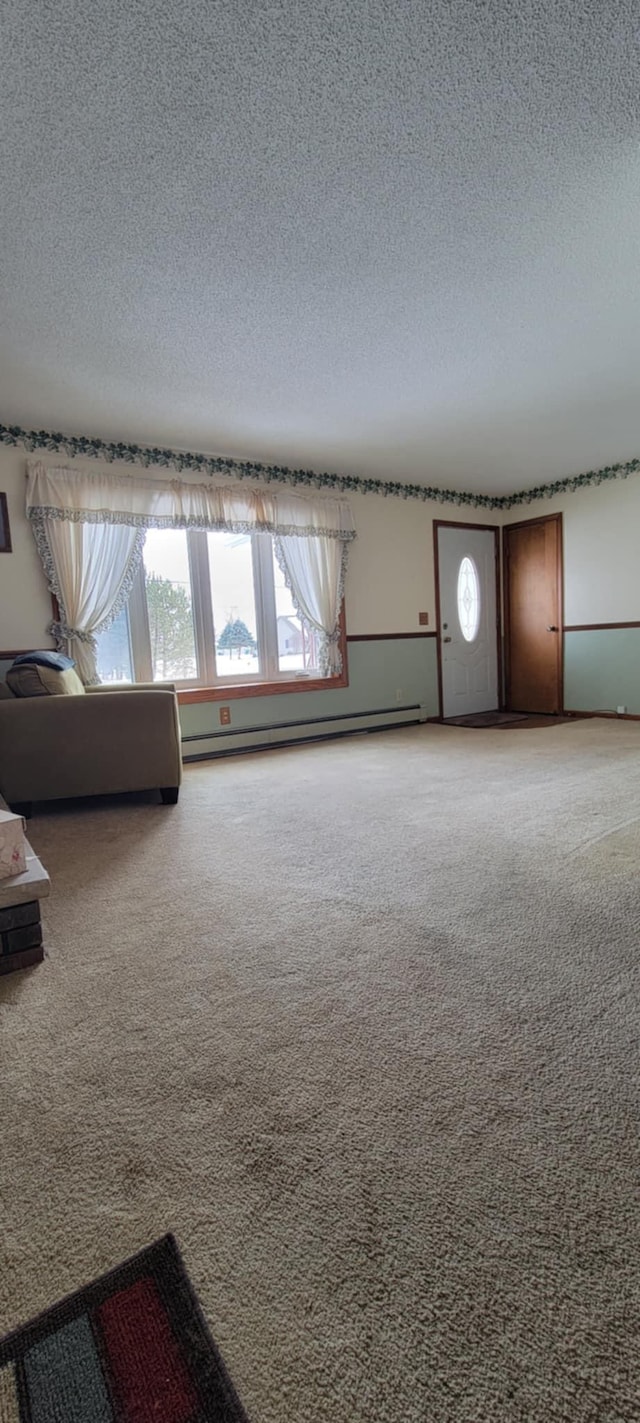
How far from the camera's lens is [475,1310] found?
69 centimetres

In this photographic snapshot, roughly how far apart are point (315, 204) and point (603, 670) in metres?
4.73

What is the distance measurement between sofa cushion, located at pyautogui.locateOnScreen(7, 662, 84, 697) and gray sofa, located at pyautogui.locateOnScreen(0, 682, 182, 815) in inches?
1.8

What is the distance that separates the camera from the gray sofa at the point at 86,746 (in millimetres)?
2850

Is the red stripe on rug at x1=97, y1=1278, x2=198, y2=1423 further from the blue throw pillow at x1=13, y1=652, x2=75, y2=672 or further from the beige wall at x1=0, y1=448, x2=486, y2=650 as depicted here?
the beige wall at x1=0, y1=448, x2=486, y2=650

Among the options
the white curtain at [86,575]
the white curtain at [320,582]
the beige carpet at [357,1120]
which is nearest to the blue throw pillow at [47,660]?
the white curtain at [86,575]

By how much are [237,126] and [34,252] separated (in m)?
0.92

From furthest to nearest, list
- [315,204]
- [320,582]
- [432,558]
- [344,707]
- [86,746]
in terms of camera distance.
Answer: [432,558] < [344,707] < [320,582] < [86,746] < [315,204]

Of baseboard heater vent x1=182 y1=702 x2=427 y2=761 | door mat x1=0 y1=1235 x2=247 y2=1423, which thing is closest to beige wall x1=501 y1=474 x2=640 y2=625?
baseboard heater vent x1=182 y1=702 x2=427 y2=761

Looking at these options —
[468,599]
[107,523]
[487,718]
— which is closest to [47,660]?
[107,523]

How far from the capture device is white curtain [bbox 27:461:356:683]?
12.4 ft

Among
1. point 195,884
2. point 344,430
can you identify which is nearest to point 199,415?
point 344,430

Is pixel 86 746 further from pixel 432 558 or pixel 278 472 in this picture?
pixel 432 558

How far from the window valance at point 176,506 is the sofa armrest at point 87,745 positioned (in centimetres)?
155

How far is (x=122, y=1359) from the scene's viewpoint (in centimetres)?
66
